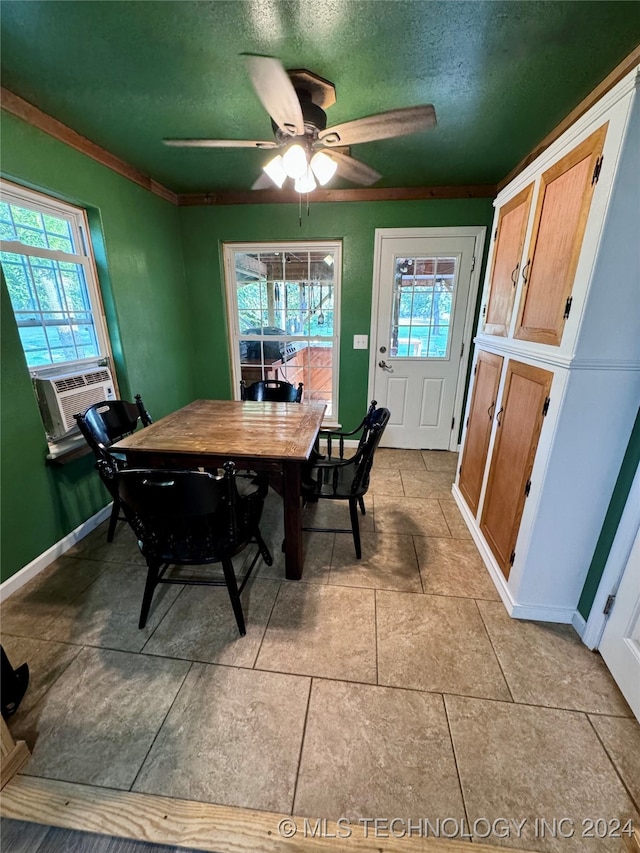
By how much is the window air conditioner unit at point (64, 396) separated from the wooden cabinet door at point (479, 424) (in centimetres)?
259

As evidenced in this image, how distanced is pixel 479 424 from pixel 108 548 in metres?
2.51

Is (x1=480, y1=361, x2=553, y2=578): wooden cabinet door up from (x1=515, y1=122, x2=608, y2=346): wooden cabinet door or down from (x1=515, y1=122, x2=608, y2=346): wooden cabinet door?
down

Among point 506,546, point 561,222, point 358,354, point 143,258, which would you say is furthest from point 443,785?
point 143,258

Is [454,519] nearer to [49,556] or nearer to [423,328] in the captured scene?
[423,328]

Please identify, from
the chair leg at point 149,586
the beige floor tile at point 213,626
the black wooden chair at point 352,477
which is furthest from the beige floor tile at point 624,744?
the chair leg at point 149,586

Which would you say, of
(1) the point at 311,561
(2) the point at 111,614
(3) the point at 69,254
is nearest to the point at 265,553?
(1) the point at 311,561

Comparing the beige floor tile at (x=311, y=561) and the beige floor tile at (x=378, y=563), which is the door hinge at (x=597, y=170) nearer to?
the beige floor tile at (x=378, y=563)

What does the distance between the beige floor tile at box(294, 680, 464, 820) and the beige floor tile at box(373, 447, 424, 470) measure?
6.91 feet

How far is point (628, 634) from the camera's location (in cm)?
129

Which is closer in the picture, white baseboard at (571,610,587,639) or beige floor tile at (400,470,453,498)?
white baseboard at (571,610,587,639)

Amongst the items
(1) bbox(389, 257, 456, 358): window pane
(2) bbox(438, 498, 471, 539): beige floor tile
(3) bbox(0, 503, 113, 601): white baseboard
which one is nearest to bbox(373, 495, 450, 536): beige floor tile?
(2) bbox(438, 498, 471, 539): beige floor tile

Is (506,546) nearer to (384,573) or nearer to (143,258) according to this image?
(384,573)

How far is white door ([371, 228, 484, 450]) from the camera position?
123 inches

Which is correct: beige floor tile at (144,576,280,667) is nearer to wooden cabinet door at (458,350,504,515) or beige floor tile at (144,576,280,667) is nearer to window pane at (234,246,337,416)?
wooden cabinet door at (458,350,504,515)
